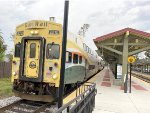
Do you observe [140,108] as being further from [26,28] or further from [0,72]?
[0,72]

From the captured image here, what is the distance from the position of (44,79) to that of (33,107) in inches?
48.8

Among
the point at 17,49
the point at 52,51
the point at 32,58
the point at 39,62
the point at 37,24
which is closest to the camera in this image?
the point at 39,62

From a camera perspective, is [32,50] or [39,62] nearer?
[39,62]

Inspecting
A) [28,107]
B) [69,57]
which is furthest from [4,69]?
[28,107]

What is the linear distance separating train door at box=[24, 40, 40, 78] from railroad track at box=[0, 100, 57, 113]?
128 centimetres

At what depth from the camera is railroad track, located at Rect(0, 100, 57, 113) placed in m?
10.1

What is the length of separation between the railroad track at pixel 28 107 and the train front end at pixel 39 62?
13.2 inches

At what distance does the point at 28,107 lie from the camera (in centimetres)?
1112

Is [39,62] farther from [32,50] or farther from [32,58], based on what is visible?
[32,50]

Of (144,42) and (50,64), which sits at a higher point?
(144,42)

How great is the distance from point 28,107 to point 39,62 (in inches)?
75.1

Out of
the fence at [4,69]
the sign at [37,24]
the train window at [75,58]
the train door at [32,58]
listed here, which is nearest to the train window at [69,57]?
the train window at [75,58]

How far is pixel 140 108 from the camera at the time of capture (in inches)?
448

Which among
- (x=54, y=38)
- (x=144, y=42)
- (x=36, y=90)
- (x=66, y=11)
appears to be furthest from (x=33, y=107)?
(x=144, y=42)
